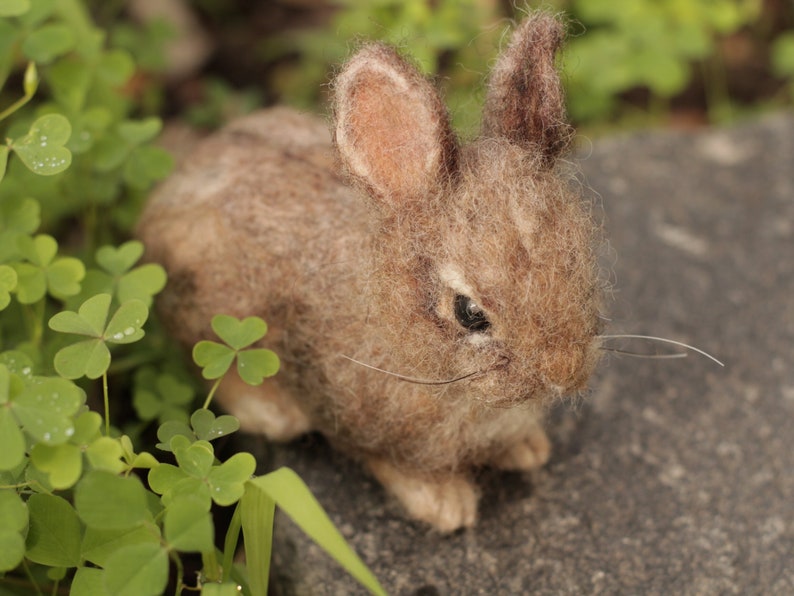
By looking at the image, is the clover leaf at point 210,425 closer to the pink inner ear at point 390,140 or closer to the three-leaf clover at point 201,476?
the three-leaf clover at point 201,476

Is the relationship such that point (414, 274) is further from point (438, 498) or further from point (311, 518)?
point (438, 498)

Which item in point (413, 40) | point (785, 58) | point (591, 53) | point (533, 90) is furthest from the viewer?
point (785, 58)

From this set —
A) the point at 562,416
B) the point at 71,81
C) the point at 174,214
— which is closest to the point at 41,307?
the point at 174,214

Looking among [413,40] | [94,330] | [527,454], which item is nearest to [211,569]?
[94,330]

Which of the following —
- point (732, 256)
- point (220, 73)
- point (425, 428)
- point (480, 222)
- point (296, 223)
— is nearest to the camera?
point (480, 222)

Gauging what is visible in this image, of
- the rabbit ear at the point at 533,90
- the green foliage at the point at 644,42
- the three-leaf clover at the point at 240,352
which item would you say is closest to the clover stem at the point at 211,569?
the three-leaf clover at the point at 240,352

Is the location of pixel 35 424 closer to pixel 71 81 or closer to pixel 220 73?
pixel 71 81

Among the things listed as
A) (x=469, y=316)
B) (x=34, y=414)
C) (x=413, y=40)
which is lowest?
(x=34, y=414)

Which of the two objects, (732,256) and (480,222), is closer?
(480,222)
